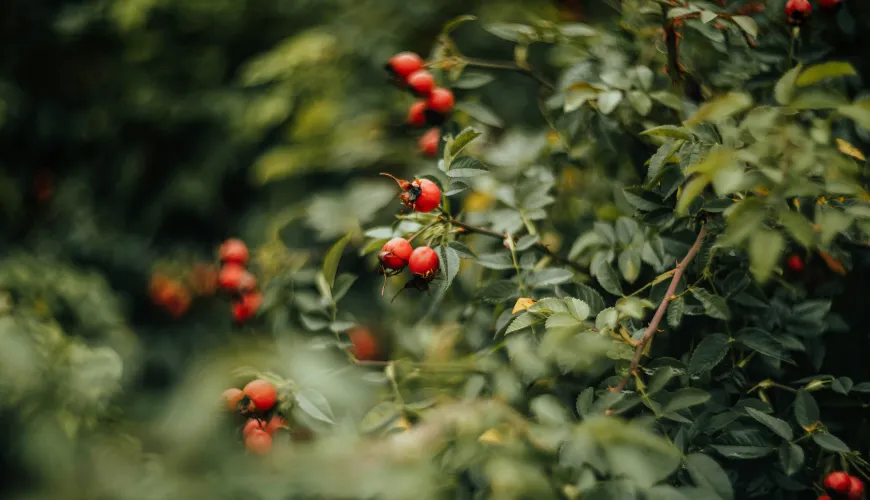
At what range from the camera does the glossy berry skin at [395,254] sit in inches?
32.2

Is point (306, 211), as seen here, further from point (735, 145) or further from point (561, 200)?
point (735, 145)

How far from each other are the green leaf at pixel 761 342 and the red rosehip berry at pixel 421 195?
1.52 ft

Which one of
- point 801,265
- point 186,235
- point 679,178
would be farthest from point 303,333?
point 186,235

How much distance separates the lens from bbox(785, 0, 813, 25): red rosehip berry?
2.94 ft

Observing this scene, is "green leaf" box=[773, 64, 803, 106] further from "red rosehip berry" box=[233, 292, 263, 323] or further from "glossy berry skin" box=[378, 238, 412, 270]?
"red rosehip berry" box=[233, 292, 263, 323]

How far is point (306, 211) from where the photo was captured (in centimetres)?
131

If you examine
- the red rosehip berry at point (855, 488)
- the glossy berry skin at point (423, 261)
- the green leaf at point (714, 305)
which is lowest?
the red rosehip berry at point (855, 488)

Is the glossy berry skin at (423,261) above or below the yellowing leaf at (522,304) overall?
above

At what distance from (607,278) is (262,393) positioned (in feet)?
1.73

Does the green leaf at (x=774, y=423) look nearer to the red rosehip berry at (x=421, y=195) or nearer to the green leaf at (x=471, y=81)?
the red rosehip berry at (x=421, y=195)

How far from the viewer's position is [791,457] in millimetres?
720

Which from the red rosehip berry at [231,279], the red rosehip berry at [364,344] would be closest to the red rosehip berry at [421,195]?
the red rosehip berry at [231,279]

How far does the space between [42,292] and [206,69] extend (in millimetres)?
1044

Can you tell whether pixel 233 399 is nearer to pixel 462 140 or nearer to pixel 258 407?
pixel 258 407
